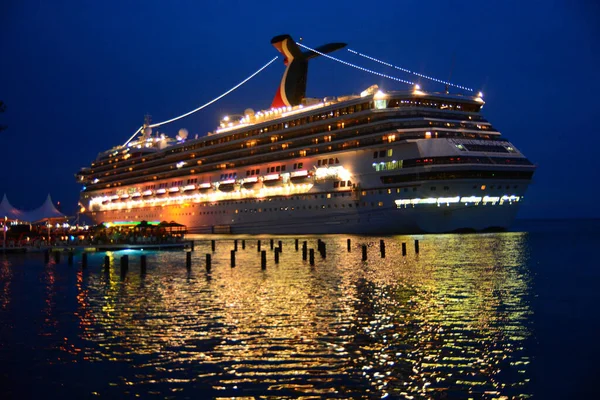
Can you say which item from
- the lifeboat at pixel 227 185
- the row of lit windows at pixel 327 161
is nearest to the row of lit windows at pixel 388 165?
the row of lit windows at pixel 327 161

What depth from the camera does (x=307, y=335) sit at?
14.5 m

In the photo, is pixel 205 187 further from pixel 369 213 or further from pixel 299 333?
pixel 299 333

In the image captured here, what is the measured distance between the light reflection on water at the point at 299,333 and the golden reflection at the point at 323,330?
36 millimetres

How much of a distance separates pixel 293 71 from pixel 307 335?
72064 millimetres

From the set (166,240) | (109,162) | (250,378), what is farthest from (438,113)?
(109,162)

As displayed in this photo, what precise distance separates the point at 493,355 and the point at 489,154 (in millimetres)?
45388

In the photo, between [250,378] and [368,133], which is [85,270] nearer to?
[250,378]

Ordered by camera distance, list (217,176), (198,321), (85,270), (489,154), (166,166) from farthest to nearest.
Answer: (166,166) → (217,176) → (489,154) → (85,270) → (198,321)

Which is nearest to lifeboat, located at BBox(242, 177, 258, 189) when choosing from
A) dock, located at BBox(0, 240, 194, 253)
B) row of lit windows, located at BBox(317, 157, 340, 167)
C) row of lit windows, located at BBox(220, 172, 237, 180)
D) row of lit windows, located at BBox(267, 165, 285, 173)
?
row of lit windows, located at BBox(267, 165, 285, 173)

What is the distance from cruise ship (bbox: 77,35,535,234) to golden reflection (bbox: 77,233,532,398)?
26264 millimetres

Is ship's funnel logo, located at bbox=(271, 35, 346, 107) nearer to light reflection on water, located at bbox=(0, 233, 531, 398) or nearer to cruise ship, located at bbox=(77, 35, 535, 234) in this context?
cruise ship, located at bbox=(77, 35, 535, 234)

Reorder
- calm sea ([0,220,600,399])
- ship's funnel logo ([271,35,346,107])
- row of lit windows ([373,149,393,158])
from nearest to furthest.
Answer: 1. calm sea ([0,220,600,399])
2. row of lit windows ([373,149,393,158])
3. ship's funnel logo ([271,35,346,107])

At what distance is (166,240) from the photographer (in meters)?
52.1

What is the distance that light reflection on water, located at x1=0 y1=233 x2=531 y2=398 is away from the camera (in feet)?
36.1
